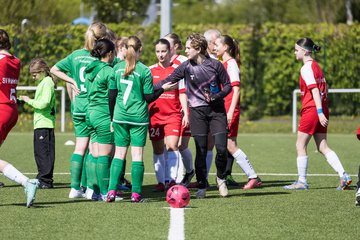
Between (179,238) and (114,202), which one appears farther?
(114,202)

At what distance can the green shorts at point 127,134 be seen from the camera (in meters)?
10.4

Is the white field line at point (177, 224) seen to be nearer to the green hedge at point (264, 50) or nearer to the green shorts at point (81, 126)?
the green shorts at point (81, 126)

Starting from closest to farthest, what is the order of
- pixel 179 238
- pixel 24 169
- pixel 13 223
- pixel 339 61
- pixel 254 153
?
pixel 179 238 → pixel 13 223 → pixel 24 169 → pixel 254 153 → pixel 339 61

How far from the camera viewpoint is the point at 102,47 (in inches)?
417

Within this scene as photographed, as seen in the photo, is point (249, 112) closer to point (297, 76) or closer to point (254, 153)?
point (297, 76)

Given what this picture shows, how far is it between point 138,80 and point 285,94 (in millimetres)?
17023

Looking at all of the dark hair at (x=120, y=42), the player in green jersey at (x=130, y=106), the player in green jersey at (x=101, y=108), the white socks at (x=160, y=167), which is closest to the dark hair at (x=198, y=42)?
the player in green jersey at (x=130, y=106)

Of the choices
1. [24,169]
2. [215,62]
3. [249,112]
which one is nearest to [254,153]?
[24,169]

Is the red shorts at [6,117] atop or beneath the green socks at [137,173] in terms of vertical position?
atop

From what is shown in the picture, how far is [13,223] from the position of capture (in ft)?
28.8

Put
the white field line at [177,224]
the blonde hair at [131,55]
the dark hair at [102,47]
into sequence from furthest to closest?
1. the dark hair at [102,47]
2. the blonde hair at [131,55]
3. the white field line at [177,224]

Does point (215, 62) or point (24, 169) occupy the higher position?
point (215, 62)

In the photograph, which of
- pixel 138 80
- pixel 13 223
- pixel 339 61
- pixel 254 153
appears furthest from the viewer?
pixel 339 61

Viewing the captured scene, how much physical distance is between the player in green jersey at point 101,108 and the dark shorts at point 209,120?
106 cm
